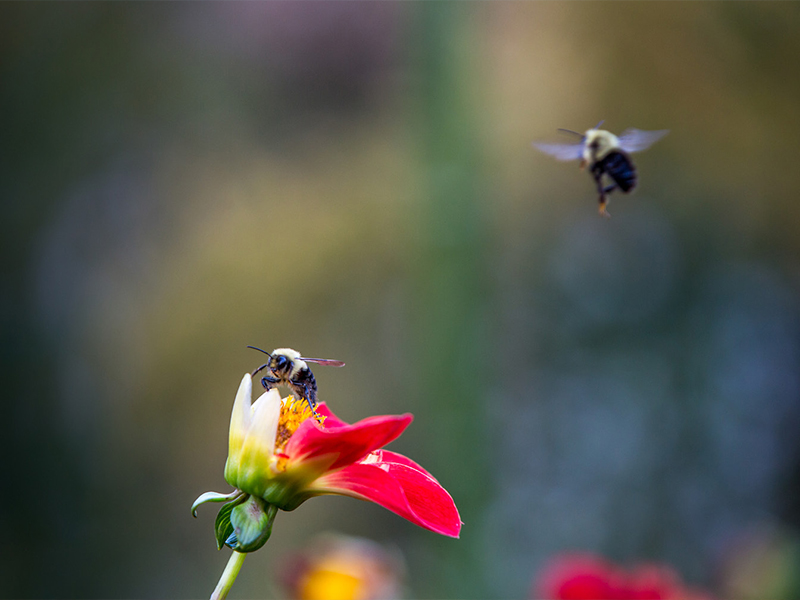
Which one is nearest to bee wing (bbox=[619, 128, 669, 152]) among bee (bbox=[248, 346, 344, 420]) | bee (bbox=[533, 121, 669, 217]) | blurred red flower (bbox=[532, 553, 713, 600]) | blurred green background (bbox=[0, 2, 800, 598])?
bee (bbox=[533, 121, 669, 217])

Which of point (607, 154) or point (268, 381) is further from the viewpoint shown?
point (607, 154)

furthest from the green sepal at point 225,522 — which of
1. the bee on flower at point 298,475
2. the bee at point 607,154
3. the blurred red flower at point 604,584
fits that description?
the blurred red flower at point 604,584

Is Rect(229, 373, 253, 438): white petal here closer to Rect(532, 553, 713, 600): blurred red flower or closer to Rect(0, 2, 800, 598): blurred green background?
Rect(532, 553, 713, 600): blurred red flower

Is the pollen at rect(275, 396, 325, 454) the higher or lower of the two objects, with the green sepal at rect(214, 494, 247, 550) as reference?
higher

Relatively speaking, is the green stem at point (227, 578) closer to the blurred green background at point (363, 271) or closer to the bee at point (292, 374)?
the bee at point (292, 374)

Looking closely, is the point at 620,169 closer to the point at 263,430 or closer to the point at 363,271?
the point at 263,430

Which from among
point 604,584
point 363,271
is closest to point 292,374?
point 604,584
